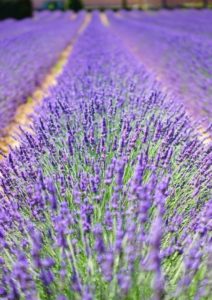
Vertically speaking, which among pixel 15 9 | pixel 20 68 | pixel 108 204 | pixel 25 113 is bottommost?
pixel 15 9

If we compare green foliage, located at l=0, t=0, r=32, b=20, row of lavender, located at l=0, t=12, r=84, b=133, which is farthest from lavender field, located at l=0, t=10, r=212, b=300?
green foliage, located at l=0, t=0, r=32, b=20

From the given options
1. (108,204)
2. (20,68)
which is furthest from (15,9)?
(108,204)

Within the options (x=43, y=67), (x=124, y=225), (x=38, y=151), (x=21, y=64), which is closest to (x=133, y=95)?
(x=38, y=151)

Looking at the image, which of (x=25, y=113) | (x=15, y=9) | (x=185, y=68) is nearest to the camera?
(x=25, y=113)

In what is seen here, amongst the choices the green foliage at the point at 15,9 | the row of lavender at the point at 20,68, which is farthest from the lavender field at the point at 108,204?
the green foliage at the point at 15,9

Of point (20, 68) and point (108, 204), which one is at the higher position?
point (108, 204)

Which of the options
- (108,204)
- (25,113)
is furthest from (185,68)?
(108,204)

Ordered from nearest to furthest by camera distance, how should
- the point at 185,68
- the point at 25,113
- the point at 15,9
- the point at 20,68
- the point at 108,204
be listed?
the point at 108,204 → the point at 25,113 → the point at 185,68 → the point at 20,68 → the point at 15,9

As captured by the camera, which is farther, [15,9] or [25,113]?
[15,9]

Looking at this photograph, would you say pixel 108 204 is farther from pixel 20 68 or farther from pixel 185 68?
pixel 20 68

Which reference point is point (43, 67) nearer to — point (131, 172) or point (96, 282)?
point (131, 172)
